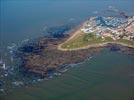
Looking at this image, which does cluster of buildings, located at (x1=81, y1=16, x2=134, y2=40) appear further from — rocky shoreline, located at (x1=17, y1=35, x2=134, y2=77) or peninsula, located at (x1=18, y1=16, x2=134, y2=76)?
rocky shoreline, located at (x1=17, y1=35, x2=134, y2=77)

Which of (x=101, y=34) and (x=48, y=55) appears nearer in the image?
(x=48, y=55)

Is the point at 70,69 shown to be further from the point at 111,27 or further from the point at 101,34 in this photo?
the point at 111,27

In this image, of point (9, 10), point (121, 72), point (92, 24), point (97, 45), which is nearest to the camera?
point (121, 72)

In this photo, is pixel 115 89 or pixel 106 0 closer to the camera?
pixel 115 89

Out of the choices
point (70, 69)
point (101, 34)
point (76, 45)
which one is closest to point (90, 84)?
point (70, 69)

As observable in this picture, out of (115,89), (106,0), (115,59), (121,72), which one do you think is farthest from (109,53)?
(106,0)

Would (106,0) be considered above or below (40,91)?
above

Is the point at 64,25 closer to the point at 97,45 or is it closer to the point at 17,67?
the point at 97,45

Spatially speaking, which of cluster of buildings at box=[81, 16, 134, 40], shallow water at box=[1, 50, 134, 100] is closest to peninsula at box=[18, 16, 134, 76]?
cluster of buildings at box=[81, 16, 134, 40]
